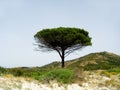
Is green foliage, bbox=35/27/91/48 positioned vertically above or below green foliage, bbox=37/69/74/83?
above

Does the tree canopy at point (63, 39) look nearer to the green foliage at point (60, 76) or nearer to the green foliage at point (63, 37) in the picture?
the green foliage at point (63, 37)

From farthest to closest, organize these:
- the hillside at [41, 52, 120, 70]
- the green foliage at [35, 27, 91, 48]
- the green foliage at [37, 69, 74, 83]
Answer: the hillside at [41, 52, 120, 70]
the green foliage at [35, 27, 91, 48]
the green foliage at [37, 69, 74, 83]

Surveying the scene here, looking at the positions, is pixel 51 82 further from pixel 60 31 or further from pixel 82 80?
pixel 60 31

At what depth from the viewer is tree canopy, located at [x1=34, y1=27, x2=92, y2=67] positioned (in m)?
50.2

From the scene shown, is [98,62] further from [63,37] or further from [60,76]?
[60,76]

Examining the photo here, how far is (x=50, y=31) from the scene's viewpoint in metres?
51.1

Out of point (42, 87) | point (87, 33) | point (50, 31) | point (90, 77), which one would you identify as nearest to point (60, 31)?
point (50, 31)

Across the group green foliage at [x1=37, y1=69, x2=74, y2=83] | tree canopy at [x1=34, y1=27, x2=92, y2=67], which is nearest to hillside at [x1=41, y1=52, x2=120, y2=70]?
tree canopy at [x1=34, y1=27, x2=92, y2=67]

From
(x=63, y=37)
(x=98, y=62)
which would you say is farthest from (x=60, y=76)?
(x=98, y=62)

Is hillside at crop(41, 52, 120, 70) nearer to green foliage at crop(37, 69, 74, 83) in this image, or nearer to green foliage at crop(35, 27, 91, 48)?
green foliage at crop(35, 27, 91, 48)

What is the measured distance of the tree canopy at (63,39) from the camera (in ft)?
165

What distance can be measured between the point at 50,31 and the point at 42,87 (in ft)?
124

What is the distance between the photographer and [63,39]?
50281mm

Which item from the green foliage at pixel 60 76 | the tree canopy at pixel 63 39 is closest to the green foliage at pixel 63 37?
the tree canopy at pixel 63 39
